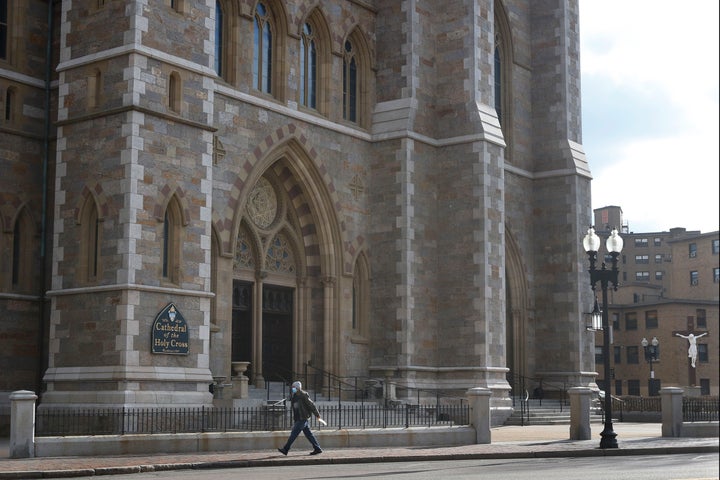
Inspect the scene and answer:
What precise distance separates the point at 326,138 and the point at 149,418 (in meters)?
12.6

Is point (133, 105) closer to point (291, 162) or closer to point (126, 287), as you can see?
point (126, 287)

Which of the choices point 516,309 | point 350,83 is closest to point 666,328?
point 516,309

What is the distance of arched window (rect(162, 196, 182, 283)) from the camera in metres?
26.5

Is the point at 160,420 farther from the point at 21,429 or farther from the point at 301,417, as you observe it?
the point at 21,429

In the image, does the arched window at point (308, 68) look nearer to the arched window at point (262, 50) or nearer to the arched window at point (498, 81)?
the arched window at point (262, 50)

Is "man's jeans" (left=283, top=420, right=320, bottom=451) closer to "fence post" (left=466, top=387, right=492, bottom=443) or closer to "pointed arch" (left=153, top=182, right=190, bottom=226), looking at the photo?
"fence post" (left=466, top=387, right=492, bottom=443)

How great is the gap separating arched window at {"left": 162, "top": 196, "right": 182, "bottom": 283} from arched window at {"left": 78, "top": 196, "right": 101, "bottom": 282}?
152 centimetres

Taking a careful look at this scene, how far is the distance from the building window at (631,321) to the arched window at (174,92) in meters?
62.5

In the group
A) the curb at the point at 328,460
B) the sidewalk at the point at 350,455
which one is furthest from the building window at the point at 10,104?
the curb at the point at 328,460

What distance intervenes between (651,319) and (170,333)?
203 ft

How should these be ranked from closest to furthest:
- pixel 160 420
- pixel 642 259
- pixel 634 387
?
pixel 160 420, pixel 634 387, pixel 642 259

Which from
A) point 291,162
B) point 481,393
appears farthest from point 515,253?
point 481,393

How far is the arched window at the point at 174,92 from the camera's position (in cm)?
2727

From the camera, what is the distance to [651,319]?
270 feet
